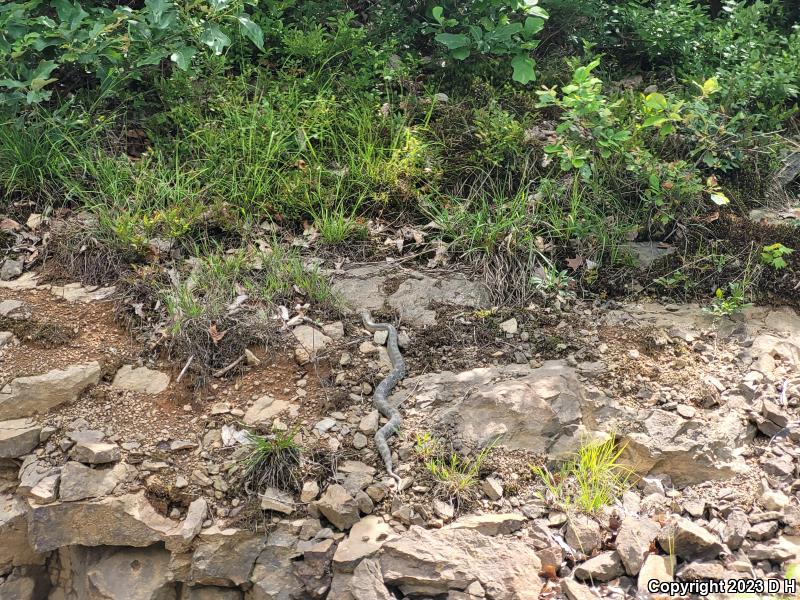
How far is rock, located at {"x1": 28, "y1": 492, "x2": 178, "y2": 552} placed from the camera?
3.64 meters

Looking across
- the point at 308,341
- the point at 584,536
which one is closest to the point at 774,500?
the point at 584,536

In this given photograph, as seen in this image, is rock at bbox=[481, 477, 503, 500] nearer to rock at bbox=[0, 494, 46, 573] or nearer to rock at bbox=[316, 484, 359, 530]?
rock at bbox=[316, 484, 359, 530]

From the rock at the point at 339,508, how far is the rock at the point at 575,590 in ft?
3.02

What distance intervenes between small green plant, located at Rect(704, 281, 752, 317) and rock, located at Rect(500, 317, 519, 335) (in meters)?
1.09

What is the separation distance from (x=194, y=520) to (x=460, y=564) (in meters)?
1.21

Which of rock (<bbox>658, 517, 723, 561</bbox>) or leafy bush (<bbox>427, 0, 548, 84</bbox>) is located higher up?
leafy bush (<bbox>427, 0, 548, 84</bbox>)

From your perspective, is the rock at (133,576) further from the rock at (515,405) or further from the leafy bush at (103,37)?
the leafy bush at (103,37)

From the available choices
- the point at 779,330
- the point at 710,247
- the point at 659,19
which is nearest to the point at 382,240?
the point at 710,247

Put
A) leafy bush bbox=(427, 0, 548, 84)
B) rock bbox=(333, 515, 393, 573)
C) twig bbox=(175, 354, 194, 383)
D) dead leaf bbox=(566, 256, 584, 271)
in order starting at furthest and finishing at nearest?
leafy bush bbox=(427, 0, 548, 84) → dead leaf bbox=(566, 256, 584, 271) → twig bbox=(175, 354, 194, 383) → rock bbox=(333, 515, 393, 573)

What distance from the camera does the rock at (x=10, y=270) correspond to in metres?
4.70

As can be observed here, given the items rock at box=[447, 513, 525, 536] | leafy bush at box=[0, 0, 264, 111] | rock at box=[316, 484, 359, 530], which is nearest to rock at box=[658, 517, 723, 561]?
rock at box=[447, 513, 525, 536]

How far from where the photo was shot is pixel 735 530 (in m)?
3.36

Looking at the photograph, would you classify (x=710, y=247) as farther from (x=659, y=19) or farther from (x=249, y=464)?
(x=249, y=464)

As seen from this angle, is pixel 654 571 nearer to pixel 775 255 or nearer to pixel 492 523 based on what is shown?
pixel 492 523
